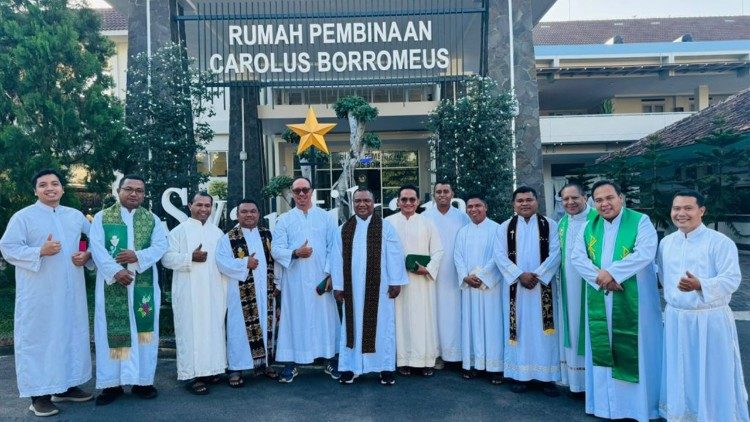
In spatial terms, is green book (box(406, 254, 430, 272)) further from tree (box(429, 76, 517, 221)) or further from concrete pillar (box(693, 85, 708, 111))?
concrete pillar (box(693, 85, 708, 111))

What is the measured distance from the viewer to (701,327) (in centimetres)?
375

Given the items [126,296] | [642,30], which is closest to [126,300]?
[126,296]

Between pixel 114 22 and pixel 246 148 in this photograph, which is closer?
pixel 246 148

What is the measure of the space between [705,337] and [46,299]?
5047mm

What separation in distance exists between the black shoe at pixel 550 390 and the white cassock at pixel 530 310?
7cm

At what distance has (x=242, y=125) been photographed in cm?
1423

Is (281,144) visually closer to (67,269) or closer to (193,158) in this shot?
(193,158)

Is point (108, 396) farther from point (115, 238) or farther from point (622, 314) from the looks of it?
point (622, 314)

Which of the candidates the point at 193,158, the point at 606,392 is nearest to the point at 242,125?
the point at 193,158

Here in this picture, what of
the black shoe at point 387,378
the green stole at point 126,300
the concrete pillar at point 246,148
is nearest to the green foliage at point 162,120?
the green stole at point 126,300

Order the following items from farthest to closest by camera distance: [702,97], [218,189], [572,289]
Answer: [702,97]
[218,189]
[572,289]

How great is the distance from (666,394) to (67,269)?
485 cm

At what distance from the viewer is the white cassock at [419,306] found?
5.39 m

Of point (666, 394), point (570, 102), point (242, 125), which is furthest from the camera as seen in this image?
point (570, 102)
